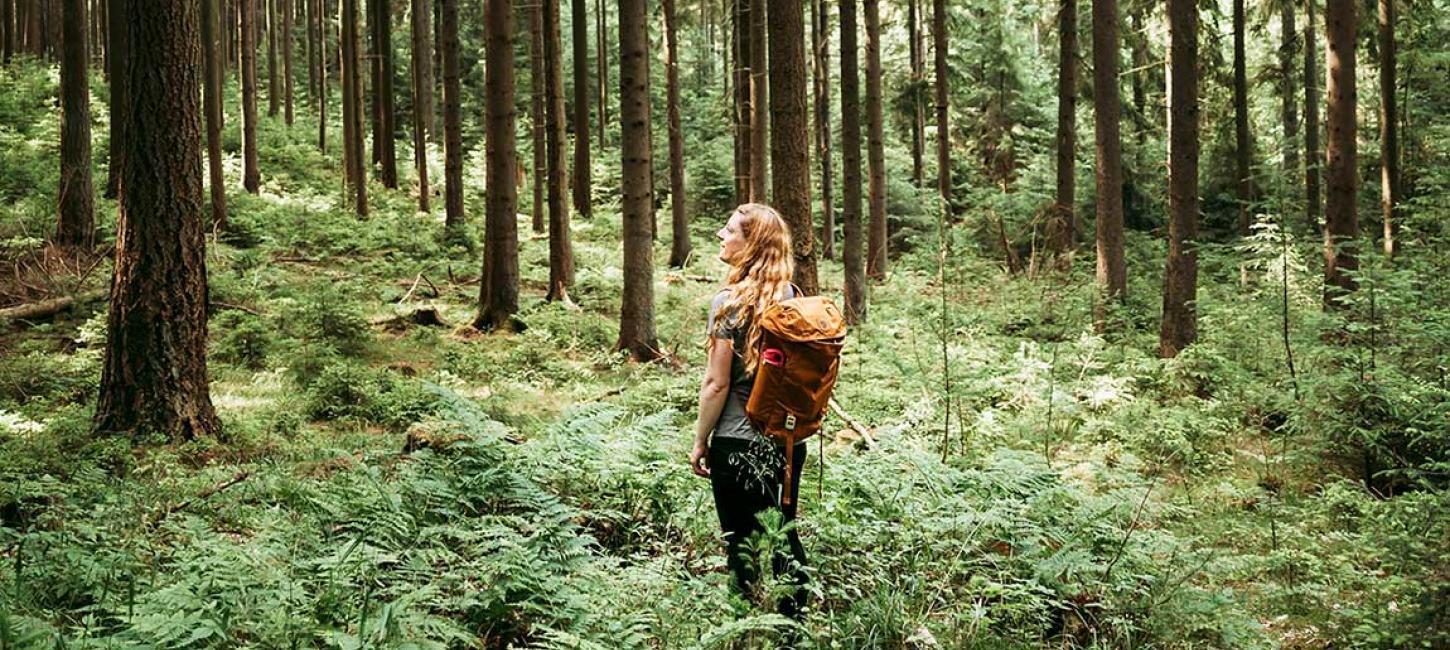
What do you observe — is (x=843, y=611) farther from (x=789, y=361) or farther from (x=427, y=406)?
(x=427, y=406)

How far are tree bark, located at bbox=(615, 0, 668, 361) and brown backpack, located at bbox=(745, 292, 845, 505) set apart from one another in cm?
861

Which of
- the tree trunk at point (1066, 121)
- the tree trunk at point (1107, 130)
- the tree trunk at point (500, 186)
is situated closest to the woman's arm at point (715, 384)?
the tree trunk at point (500, 186)

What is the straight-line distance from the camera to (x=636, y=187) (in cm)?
1295

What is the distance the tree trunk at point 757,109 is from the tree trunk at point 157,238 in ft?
29.6

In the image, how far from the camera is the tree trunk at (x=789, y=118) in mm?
8312

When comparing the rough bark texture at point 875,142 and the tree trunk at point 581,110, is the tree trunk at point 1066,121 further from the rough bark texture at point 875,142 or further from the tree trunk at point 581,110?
the tree trunk at point 581,110

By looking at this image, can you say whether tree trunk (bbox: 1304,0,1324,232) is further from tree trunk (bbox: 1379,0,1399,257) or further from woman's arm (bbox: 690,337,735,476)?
woman's arm (bbox: 690,337,735,476)

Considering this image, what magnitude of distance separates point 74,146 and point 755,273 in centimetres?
1498

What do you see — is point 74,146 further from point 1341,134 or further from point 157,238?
point 1341,134

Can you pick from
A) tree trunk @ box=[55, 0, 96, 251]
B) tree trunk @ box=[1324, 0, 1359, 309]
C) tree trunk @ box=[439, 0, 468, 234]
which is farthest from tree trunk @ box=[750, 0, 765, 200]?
tree trunk @ box=[55, 0, 96, 251]

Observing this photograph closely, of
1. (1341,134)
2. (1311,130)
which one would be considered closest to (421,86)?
(1341,134)

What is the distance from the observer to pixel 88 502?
5.84 m

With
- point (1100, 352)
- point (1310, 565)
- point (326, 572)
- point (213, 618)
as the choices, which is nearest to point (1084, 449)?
point (1310, 565)

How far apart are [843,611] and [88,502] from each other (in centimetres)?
457
